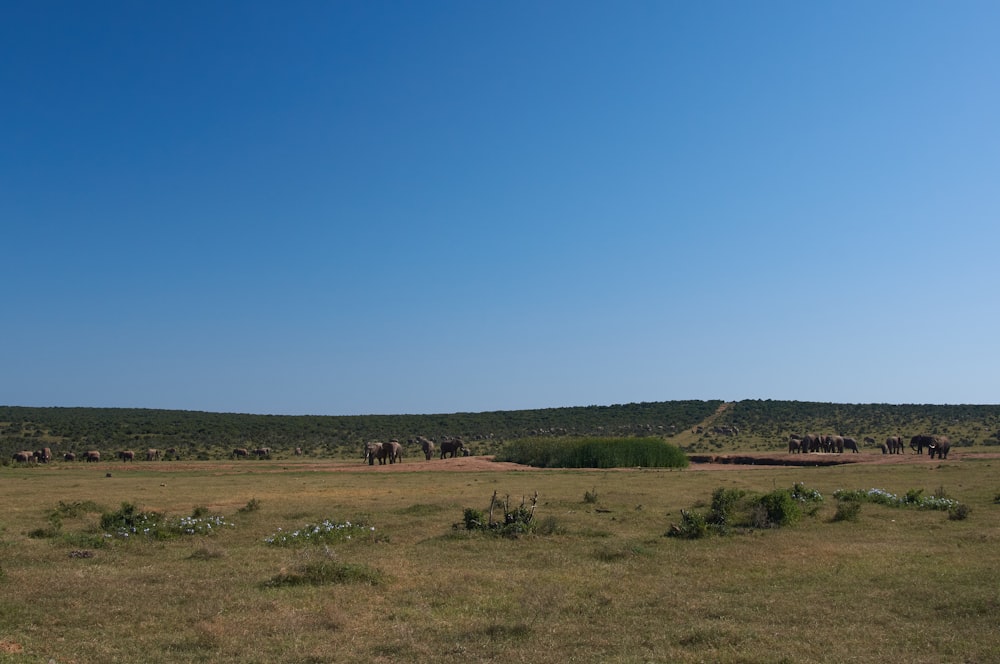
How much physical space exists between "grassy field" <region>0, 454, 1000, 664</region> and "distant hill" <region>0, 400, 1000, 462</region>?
44.6 meters

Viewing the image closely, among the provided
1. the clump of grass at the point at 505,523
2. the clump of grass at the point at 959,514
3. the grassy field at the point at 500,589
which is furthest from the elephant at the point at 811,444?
the clump of grass at the point at 505,523

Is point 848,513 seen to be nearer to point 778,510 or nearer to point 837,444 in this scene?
point 778,510

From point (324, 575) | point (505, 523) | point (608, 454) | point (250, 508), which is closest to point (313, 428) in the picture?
point (608, 454)

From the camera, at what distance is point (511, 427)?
104 metres

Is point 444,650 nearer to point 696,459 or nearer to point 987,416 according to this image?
point 696,459

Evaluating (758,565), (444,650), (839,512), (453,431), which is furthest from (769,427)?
(444,650)

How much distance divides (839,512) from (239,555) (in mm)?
16424

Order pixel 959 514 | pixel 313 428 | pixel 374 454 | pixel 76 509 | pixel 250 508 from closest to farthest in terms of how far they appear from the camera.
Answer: pixel 959 514
pixel 76 509
pixel 250 508
pixel 374 454
pixel 313 428

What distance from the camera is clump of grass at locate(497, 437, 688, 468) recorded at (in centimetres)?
5078

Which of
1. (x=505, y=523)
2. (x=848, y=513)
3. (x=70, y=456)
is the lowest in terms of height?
(x=70, y=456)

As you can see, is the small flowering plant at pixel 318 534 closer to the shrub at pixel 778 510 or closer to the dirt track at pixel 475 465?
the shrub at pixel 778 510

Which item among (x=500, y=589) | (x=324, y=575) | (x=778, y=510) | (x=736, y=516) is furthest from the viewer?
(x=736, y=516)

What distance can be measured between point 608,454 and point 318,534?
33.9m

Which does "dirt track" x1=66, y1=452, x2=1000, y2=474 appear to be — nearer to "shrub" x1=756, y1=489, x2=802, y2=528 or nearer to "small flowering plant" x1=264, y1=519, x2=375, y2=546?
"small flowering plant" x1=264, y1=519, x2=375, y2=546
